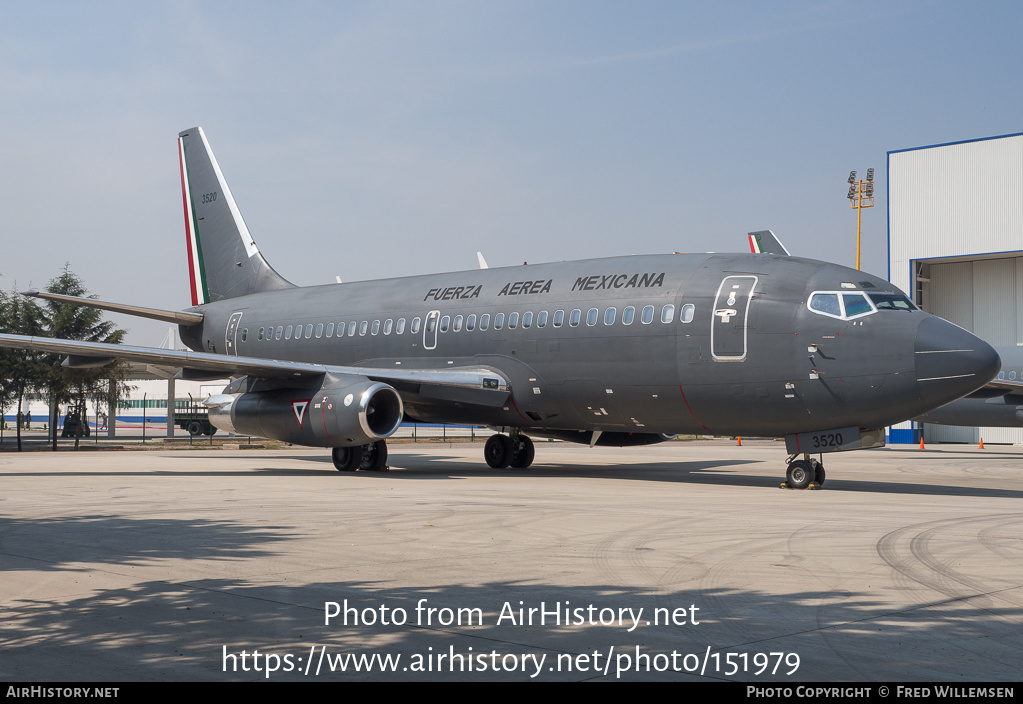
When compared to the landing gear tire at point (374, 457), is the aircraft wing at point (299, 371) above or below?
above

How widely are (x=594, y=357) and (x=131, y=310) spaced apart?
12.3m

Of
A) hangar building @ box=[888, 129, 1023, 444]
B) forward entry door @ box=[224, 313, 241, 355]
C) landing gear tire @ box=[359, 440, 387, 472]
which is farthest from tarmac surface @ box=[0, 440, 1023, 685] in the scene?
hangar building @ box=[888, 129, 1023, 444]

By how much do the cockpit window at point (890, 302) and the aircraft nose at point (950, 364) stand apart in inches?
28.5

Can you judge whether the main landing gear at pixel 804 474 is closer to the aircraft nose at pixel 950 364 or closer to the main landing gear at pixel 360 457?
the aircraft nose at pixel 950 364

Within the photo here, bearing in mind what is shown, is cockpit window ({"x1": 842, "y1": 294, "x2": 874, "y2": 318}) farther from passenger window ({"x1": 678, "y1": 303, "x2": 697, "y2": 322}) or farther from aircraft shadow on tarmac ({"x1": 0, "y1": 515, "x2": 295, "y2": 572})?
aircraft shadow on tarmac ({"x1": 0, "y1": 515, "x2": 295, "y2": 572})

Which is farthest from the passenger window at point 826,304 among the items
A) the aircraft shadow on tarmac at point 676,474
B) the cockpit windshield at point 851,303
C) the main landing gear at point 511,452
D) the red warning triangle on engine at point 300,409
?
the red warning triangle on engine at point 300,409

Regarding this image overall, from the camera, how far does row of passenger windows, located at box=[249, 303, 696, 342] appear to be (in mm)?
17547

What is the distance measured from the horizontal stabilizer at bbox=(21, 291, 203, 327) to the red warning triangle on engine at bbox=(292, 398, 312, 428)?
235 inches

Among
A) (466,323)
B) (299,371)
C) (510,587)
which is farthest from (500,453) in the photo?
(510,587)

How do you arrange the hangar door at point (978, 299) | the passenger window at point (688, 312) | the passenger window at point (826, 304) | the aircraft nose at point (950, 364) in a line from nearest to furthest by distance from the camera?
1. the aircraft nose at point (950, 364)
2. the passenger window at point (826, 304)
3. the passenger window at point (688, 312)
4. the hangar door at point (978, 299)

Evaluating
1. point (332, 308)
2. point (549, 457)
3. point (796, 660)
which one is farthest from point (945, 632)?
point (549, 457)

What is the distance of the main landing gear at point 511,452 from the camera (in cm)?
2323
